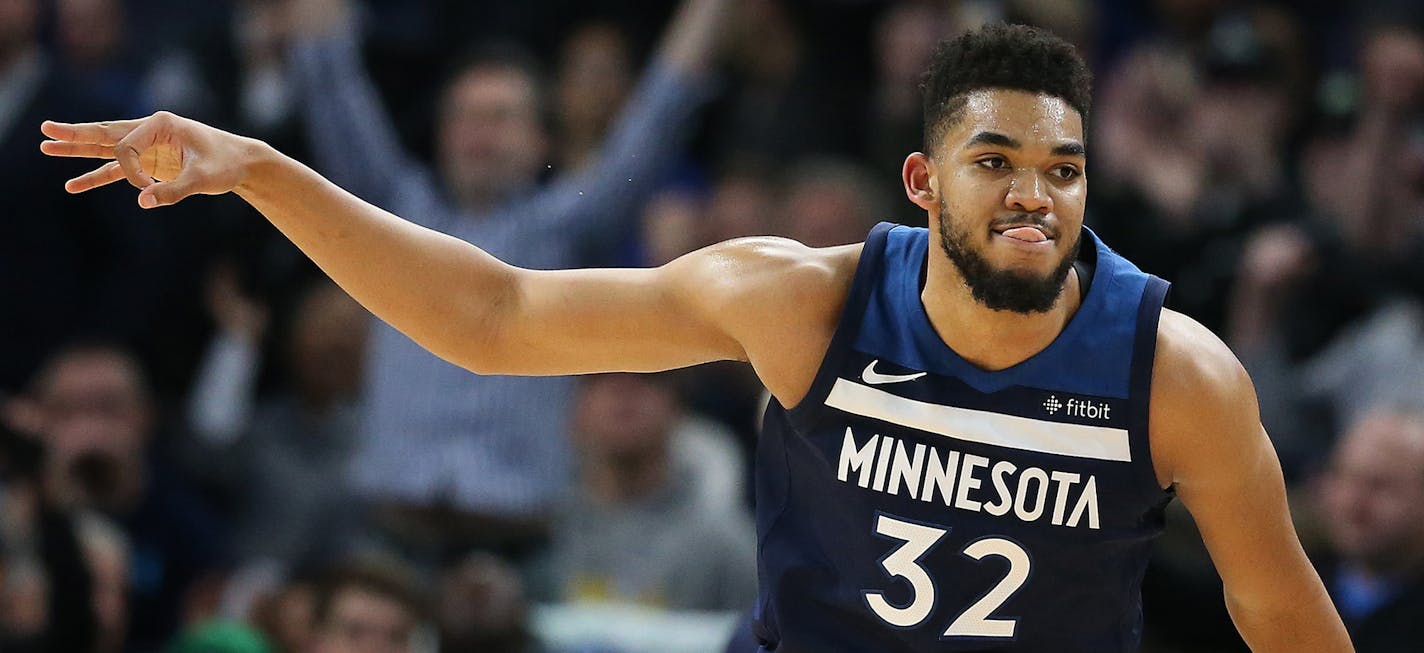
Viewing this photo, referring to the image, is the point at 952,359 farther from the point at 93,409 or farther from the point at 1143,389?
the point at 93,409

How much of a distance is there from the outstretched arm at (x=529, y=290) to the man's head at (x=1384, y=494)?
3.36 metres

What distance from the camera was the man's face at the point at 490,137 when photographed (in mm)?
7867

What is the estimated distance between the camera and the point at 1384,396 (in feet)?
24.4

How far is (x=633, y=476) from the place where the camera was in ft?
25.7

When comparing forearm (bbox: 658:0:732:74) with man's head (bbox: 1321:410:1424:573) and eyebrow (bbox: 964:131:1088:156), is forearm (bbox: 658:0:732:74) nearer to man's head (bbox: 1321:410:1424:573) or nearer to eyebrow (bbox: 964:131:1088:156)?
man's head (bbox: 1321:410:1424:573)

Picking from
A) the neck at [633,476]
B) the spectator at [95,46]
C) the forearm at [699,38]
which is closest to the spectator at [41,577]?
the neck at [633,476]

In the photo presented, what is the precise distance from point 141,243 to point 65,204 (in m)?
0.39

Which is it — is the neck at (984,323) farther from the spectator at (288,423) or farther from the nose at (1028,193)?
the spectator at (288,423)

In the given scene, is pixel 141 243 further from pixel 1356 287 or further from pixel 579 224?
pixel 1356 287

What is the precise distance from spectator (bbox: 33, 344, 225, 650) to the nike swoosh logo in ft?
16.2

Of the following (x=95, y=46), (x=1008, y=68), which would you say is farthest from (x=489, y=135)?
(x=1008, y=68)

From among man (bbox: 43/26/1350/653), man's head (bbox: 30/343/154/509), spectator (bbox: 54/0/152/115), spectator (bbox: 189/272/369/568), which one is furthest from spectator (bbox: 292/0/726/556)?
man (bbox: 43/26/1350/653)

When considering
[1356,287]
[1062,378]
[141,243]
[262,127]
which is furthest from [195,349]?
[1062,378]

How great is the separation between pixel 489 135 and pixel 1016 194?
14.4 ft
